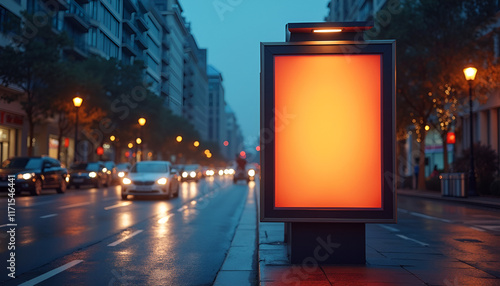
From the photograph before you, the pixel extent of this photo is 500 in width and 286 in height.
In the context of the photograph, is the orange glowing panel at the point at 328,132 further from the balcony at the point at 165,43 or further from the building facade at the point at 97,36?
the balcony at the point at 165,43

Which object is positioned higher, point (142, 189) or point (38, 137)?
point (38, 137)

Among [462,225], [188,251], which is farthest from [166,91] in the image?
[188,251]

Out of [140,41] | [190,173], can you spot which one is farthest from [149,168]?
→ [190,173]

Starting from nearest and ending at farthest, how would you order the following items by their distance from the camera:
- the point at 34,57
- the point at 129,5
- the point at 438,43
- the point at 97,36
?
1. the point at 129,5
2. the point at 438,43
3. the point at 34,57
4. the point at 97,36

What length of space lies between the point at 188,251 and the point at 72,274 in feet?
8.28

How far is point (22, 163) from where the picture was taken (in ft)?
80.3

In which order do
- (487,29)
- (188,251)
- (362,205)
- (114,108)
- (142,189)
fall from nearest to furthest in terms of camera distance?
1. (362,205)
2. (188,251)
3. (142,189)
4. (487,29)
5. (114,108)

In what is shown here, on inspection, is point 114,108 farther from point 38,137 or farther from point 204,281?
point 204,281

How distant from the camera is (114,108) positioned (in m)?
42.4

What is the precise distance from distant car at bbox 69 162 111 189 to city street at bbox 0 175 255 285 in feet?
60.5

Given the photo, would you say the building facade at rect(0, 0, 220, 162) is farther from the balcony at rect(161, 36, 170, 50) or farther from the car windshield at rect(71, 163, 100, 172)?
the car windshield at rect(71, 163, 100, 172)

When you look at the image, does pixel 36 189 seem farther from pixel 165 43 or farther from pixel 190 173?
pixel 165 43

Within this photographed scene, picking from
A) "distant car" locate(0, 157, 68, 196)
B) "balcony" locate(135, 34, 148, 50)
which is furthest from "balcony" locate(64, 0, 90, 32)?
"distant car" locate(0, 157, 68, 196)

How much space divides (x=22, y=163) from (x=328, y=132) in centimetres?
2102
